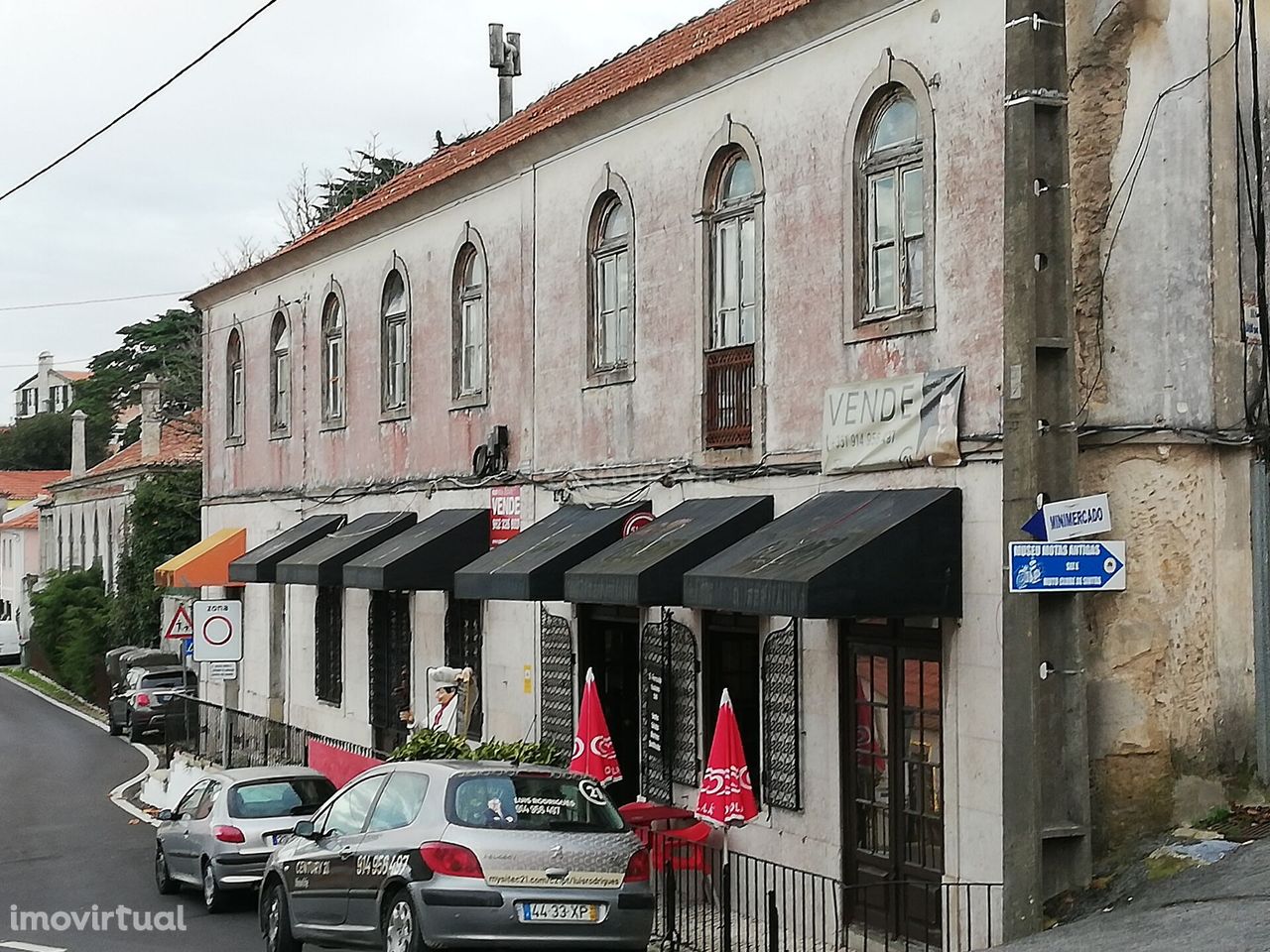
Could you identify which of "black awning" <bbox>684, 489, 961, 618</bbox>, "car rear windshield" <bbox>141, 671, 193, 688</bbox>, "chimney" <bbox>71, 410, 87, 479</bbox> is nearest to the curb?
"car rear windshield" <bbox>141, 671, 193, 688</bbox>

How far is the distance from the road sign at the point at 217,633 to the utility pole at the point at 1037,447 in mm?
14697

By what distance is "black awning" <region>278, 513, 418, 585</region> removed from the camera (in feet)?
79.6

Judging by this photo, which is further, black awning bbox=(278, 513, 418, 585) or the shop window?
the shop window

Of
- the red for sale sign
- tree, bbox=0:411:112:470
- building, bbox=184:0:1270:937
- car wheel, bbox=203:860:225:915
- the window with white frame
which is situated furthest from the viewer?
tree, bbox=0:411:112:470

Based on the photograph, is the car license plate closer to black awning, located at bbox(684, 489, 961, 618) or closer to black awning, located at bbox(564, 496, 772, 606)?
black awning, located at bbox(684, 489, 961, 618)

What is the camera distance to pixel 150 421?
54469mm

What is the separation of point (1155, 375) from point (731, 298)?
5.13 metres

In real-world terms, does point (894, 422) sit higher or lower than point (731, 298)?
lower

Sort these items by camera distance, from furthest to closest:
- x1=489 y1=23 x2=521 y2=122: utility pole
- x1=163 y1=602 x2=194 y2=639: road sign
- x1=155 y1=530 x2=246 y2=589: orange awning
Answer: x1=489 y1=23 x2=521 y2=122: utility pole, x1=155 y1=530 x2=246 y2=589: orange awning, x1=163 y1=602 x2=194 y2=639: road sign

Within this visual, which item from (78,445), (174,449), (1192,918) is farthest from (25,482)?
(1192,918)

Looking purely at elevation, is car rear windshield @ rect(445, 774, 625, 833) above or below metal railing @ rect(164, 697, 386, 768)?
above

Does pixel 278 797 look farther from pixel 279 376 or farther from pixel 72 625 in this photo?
pixel 72 625

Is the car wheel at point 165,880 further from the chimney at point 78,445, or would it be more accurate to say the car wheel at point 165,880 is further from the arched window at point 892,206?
the chimney at point 78,445

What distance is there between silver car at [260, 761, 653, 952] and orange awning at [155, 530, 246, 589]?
1756cm
